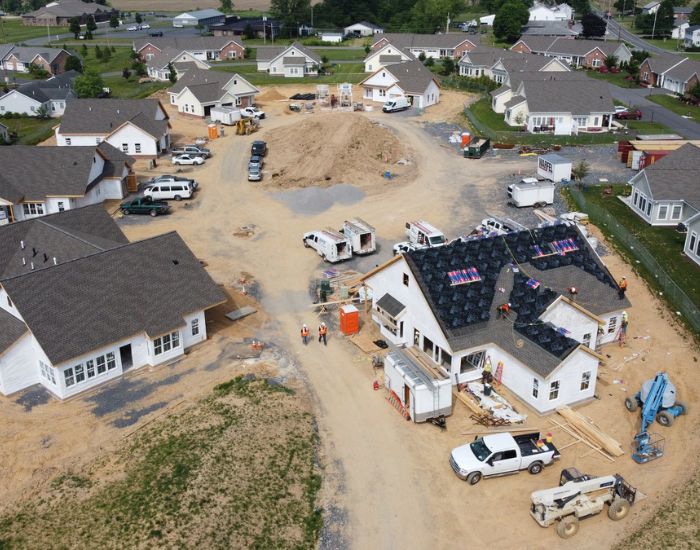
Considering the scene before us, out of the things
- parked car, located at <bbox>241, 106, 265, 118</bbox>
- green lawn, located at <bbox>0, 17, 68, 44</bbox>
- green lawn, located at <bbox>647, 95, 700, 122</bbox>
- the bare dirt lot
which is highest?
the bare dirt lot

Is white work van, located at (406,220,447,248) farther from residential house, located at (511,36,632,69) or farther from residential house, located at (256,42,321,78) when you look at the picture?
residential house, located at (511,36,632,69)

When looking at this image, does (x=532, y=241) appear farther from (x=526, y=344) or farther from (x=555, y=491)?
(x=555, y=491)

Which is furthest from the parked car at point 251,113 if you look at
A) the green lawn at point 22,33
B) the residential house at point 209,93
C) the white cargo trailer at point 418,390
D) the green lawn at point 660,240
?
the green lawn at point 22,33

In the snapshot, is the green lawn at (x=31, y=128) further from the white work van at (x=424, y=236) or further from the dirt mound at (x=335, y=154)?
the white work van at (x=424, y=236)

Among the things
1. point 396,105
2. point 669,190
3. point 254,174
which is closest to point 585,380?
point 669,190

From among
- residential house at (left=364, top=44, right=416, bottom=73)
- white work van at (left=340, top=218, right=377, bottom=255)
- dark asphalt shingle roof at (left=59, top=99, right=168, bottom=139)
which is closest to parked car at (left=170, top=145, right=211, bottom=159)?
dark asphalt shingle roof at (left=59, top=99, right=168, bottom=139)
